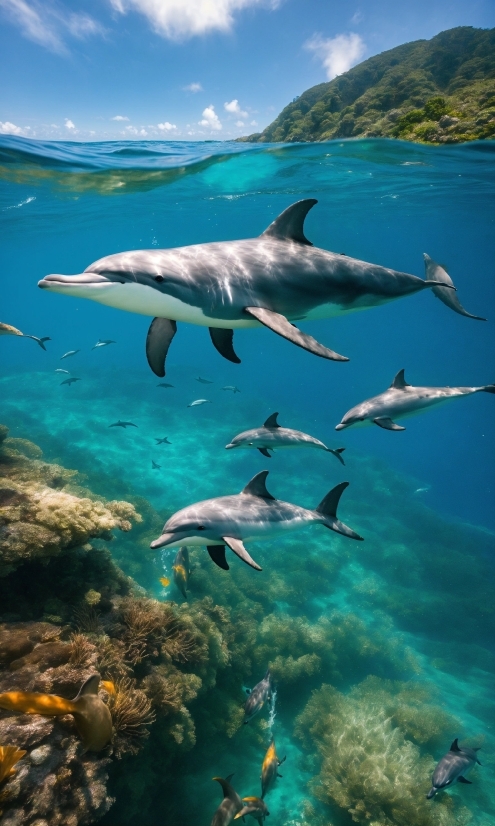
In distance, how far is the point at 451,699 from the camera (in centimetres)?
1119

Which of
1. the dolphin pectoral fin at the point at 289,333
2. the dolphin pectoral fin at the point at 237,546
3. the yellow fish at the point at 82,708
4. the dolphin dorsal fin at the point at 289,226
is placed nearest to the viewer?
the dolphin pectoral fin at the point at 289,333

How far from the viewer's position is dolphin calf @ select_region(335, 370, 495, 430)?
20.9 feet

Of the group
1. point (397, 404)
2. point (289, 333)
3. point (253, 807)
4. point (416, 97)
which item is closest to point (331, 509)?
point (397, 404)

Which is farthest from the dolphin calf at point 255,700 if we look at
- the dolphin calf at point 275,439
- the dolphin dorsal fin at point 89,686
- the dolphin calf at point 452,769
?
the dolphin calf at point 275,439

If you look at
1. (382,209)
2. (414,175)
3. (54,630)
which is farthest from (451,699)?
(382,209)

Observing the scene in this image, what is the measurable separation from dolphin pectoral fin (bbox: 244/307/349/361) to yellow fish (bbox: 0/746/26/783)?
3823mm

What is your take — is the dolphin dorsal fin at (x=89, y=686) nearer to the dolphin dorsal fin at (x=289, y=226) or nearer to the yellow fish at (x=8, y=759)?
the yellow fish at (x=8, y=759)

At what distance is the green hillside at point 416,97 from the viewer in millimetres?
12930

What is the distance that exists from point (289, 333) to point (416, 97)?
51.8ft

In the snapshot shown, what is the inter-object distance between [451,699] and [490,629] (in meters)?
5.30

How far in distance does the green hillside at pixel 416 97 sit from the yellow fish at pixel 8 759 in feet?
59.0

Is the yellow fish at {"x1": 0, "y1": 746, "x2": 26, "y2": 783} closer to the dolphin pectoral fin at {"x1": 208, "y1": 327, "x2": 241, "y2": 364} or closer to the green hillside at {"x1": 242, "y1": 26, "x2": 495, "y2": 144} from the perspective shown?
the dolphin pectoral fin at {"x1": 208, "y1": 327, "x2": 241, "y2": 364}

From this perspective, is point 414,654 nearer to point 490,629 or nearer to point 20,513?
point 490,629

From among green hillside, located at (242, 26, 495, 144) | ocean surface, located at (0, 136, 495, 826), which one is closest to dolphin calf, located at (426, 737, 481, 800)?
ocean surface, located at (0, 136, 495, 826)
